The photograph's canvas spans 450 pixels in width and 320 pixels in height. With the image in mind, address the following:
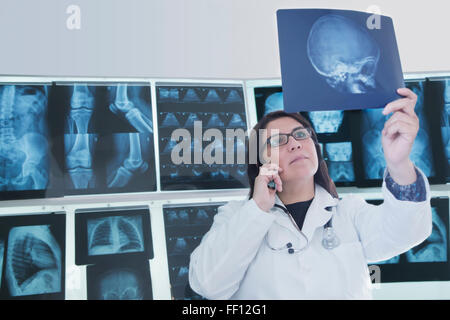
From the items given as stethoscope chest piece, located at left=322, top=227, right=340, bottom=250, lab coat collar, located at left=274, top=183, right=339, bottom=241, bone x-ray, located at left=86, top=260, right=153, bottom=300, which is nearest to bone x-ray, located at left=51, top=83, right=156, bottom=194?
bone x-ray, located at left=86, top=260, right=153, bottom=300

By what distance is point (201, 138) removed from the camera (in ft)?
4.77

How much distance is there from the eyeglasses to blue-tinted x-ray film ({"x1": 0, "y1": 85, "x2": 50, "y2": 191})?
696 mm

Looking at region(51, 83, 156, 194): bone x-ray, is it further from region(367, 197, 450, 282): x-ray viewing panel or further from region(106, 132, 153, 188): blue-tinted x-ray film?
region(367, 197, 450, 282): x-ray viewing panel

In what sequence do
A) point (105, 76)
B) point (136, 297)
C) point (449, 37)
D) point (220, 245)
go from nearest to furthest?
point (220, 245), point (136, 297), point (105, 76), point (449, 37)

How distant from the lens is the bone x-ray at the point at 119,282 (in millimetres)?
1300

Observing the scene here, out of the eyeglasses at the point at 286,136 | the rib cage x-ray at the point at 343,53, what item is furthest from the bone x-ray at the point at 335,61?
the eyeglasses at the point at 286,136

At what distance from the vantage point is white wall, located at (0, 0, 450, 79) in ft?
4.75

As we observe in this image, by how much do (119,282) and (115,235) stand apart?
0.47 ft

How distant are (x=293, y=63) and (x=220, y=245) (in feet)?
1.67

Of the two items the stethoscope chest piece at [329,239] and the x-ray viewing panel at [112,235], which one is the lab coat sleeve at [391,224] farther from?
the x-ray viewing panel at [112,235]

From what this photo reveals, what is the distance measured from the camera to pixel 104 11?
4.90 ft

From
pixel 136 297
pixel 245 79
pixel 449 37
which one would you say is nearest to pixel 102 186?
pixel 136 297

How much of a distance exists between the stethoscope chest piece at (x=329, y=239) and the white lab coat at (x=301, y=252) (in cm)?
1

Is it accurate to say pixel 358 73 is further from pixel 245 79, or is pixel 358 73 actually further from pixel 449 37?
pixel 449 37
